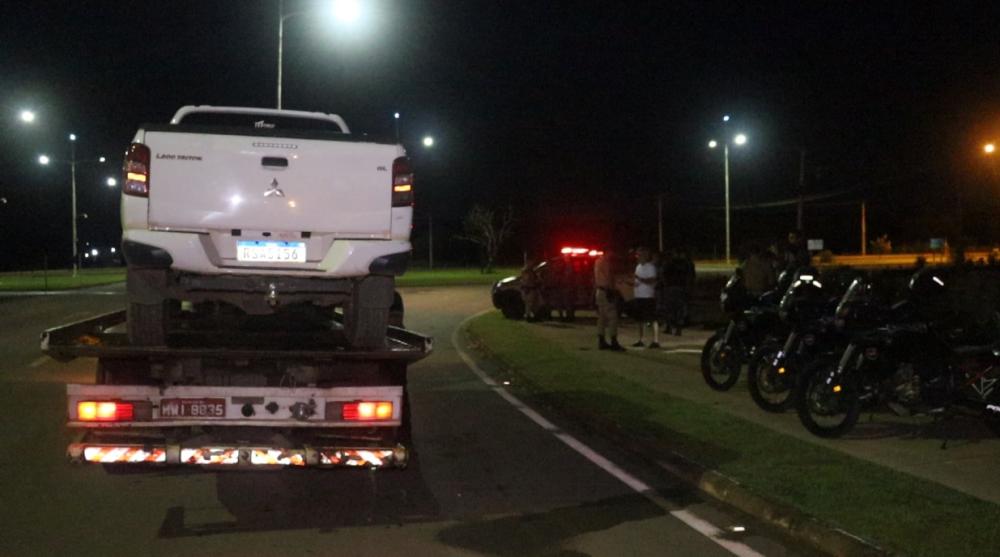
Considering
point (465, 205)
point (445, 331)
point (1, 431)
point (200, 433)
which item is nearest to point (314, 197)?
point (200, 433)

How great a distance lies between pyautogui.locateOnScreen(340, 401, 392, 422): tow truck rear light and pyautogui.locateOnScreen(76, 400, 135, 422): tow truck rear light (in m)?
1.45

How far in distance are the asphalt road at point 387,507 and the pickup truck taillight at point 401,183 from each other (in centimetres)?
223

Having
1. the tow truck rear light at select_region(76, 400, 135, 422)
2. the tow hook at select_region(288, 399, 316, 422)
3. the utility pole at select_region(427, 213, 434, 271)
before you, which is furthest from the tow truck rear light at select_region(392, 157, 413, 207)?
the utility pole at select_region(427, 213, 434, 271)

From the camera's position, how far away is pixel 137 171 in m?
7.85

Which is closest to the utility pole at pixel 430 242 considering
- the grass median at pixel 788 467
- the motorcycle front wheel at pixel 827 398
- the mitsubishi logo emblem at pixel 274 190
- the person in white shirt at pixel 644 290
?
the person in white shirt at pixel 644 290

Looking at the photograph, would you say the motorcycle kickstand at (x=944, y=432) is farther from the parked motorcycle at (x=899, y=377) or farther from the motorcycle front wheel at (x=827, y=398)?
the motorcycle front wheel at (x=827, y=398)

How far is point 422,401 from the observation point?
550 inches

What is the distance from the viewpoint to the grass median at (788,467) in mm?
6945

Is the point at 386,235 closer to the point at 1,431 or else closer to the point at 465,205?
the point at 1,431

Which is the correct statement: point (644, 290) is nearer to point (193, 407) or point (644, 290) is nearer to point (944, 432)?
point (944, 432)

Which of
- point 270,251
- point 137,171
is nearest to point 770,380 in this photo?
point 270,251

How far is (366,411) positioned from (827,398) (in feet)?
15.7

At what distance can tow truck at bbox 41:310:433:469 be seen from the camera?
739cm

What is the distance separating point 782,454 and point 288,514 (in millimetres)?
4209
